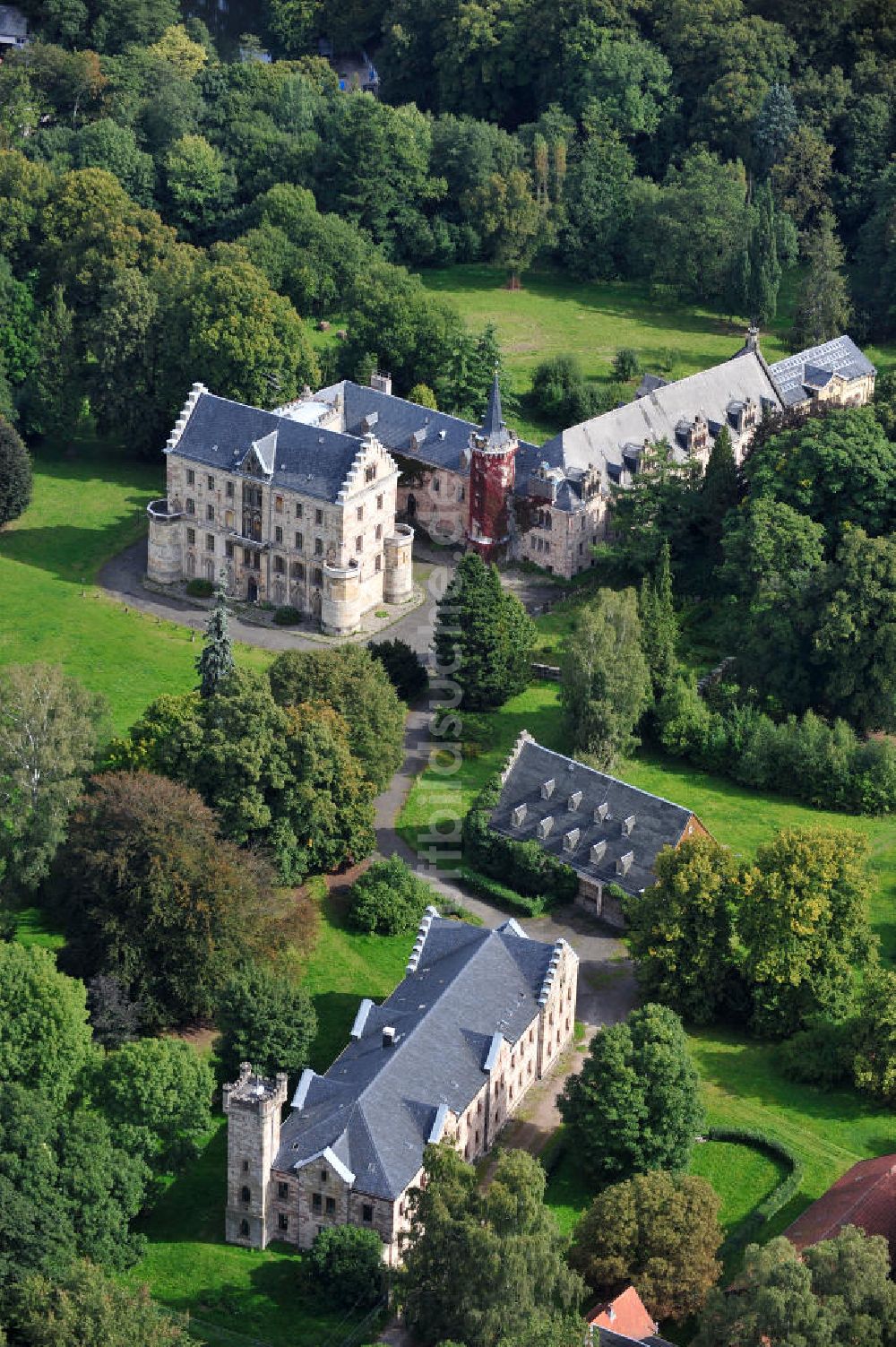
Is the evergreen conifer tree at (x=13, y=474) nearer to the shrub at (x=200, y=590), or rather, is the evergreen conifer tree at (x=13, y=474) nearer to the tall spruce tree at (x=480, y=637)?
the shrub at (x=200, y=590)

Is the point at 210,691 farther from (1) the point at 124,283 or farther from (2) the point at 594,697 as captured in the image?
(1) the point at 124,283

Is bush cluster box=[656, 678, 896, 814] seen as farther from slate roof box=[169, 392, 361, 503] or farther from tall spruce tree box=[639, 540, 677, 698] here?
slate roof box=[169, 392, 361, 503]

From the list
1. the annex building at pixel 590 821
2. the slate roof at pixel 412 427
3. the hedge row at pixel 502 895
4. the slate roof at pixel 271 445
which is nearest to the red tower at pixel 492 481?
the slate roof at pixel 412 427

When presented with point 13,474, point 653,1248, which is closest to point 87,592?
point 13,474

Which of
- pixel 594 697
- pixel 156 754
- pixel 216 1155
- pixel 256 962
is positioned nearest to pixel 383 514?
pixel 594 697

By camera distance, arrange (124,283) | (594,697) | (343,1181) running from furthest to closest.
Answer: (124,283) → (594,697) → (343,1181)

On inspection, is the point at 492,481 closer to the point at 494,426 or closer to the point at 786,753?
the point at 494,426
